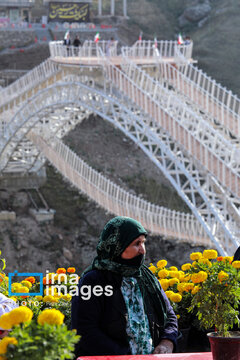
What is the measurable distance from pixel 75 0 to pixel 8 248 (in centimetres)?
3633

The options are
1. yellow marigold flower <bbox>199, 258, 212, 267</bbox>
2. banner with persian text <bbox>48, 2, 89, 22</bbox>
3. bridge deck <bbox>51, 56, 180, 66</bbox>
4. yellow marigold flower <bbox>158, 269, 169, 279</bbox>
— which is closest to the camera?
yellow marigold flower <bbox>199, 258, 212, 267</bbox>

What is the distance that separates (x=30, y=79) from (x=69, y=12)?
1517 inches

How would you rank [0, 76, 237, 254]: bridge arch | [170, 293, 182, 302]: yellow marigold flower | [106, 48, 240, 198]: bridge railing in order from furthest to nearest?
[0, 76, 237, 254]: bridge arch
[106, 48, 240, 198]: bridge railing
[170, 293, 182, 302]: yellow marigold flower

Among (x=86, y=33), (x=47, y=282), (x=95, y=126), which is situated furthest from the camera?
(x=86, y=33)

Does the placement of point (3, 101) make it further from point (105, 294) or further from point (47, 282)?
point (105, 294)

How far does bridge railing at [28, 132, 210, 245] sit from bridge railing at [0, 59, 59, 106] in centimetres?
238

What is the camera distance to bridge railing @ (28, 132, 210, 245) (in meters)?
28.9

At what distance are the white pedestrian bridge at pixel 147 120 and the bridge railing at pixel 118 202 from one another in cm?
5

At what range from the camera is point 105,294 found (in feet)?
18.4

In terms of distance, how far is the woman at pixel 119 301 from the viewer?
5508 mm

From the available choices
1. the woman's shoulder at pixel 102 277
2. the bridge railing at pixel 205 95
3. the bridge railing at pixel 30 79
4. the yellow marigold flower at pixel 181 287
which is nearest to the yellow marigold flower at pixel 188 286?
the yellow marigold flower at pixel 181 287

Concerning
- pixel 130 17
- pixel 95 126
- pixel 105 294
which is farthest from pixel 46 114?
pixel 130 17

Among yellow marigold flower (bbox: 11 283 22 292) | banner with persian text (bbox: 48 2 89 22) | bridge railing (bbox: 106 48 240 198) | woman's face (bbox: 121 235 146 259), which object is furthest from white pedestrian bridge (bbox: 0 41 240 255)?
banner with persian text (bbox: 48 2 89 22)

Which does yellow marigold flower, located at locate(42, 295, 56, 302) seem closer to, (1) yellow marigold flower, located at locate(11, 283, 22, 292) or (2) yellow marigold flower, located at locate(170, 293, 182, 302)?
(1) yellow marigold flower, located at locate(11, 283, 22, 292)
